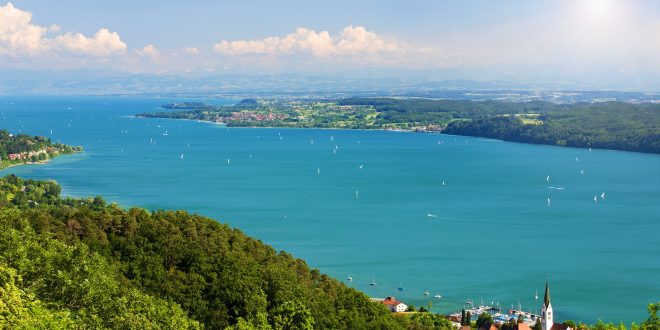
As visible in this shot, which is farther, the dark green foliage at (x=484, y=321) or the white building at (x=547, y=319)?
the dark green foliage at (x=484, y=321)

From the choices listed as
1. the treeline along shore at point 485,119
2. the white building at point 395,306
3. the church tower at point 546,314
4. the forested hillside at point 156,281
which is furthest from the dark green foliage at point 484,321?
the treeline along shore at point 485,119

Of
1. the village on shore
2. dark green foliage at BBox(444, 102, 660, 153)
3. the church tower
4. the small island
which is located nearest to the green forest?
the village on shore

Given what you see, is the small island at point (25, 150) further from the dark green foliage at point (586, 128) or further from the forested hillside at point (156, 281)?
the dark green foliage at point (586, 128)

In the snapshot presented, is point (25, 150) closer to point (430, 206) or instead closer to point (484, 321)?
point (430, 206)

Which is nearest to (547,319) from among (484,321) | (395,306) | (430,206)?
(484,321)

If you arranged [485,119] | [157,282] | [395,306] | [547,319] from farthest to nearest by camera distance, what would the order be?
[485,119]
[395,306]
[547,319]
[157,282]

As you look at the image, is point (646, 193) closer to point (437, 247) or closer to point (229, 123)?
point (437, 247)
